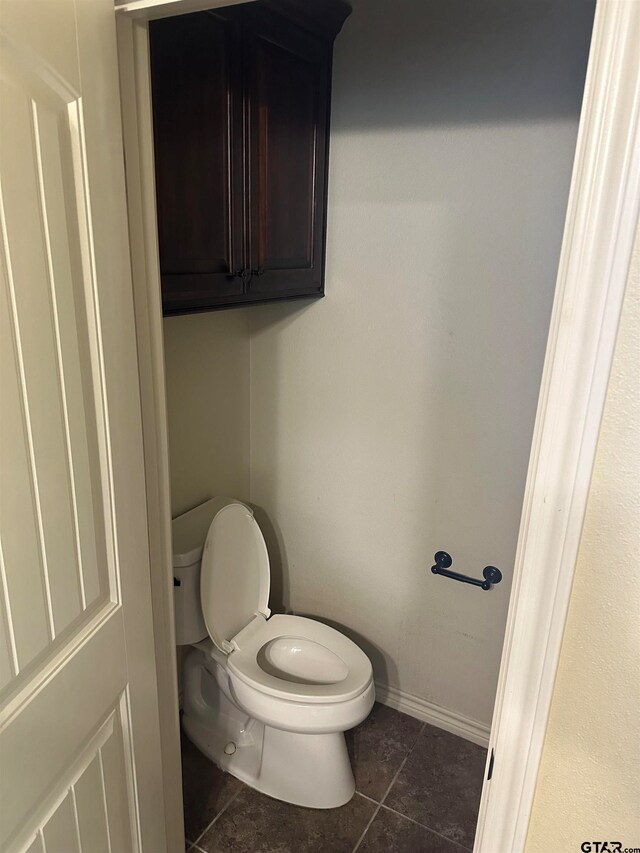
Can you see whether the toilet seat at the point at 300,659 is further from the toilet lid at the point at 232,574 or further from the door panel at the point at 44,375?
the door panel at the point at 44,375

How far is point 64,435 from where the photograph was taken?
0.87 metres

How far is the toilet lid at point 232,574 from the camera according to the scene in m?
1.81

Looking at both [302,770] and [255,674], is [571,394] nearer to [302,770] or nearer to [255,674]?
[255,674]

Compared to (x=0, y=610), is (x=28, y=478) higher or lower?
higher

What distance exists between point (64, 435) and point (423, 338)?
3.95 feet

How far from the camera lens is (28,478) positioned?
793 mm

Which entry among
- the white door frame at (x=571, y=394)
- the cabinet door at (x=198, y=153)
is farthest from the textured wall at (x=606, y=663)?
the cabinet door at (x=198, y=153)

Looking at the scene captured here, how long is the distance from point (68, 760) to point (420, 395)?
132cm

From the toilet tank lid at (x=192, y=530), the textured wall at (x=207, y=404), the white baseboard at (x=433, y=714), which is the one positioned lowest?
the white baseboard at (x=433, y=714)

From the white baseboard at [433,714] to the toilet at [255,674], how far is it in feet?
1.23

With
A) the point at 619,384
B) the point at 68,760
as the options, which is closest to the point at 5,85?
the point at 619,384

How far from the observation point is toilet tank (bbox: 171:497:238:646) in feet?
5.78

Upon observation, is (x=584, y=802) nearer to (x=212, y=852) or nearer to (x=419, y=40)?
(x=212, y=852)

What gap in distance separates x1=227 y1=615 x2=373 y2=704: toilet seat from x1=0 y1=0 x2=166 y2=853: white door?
0.69 metres
